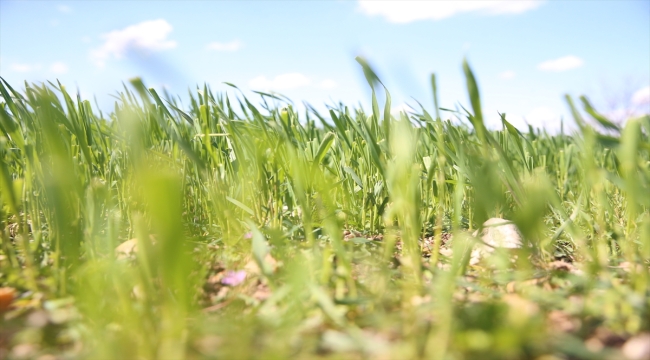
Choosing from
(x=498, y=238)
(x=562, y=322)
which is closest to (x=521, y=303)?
(x=562, y=322)

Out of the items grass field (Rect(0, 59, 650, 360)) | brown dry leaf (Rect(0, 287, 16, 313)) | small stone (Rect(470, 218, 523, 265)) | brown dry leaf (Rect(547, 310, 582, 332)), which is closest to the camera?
grass field (Rect(0, 59, 650, 360))

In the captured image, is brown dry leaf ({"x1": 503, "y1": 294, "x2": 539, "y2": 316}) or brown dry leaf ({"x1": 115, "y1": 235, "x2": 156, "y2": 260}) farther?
brown dry leaf ({"x1": 115, "y1": 235, "x2": 156, "y2": 260})

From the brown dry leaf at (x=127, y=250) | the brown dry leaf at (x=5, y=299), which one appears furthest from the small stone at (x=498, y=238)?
the brown dry leaf at (x=5, y=299)

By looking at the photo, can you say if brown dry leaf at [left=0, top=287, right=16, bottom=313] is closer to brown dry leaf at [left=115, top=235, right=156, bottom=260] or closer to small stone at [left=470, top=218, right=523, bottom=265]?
brown dry leaf at [left=115, top=235, right=156, bottom=260]

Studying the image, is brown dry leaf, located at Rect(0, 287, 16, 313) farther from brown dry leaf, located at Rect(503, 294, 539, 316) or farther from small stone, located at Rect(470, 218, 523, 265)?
small stone, located at Rect(470, 218, 523, 265)

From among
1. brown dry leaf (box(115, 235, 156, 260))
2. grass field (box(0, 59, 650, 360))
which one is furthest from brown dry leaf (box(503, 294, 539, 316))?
brown dry leaf (box(115, 235, 156, 260))

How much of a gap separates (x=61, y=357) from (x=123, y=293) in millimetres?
134

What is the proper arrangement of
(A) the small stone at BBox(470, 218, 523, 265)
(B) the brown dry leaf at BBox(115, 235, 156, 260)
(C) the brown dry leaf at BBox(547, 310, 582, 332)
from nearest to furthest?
(C) the brown dry leaf at BBox(547, 310, 582, 332), (B) the brown dry leaf at BBox(115, 235, 156, 260), (A) the small stone at BBox(470, 218, 523, 265)

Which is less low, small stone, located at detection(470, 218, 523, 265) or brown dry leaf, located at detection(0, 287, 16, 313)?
brown dry leaf, located at detection(0, 287, 16, 313)

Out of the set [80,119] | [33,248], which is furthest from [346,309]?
[80,119]

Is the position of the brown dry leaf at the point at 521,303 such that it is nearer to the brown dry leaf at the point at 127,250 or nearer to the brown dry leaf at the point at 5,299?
the brown dry leaf at the point at 127,250

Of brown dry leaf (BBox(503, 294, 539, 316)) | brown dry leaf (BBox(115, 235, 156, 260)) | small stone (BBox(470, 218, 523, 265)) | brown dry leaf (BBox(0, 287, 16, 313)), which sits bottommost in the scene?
small stone (BBox(470, 218, 523, 265))

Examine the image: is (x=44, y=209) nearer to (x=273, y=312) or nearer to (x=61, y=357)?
(x=61, y=357)

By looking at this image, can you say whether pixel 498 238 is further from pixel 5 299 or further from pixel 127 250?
pixel 5 299
